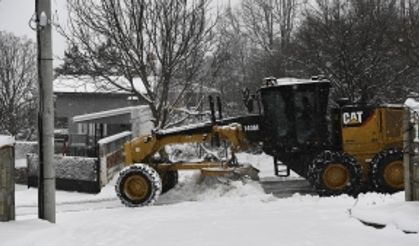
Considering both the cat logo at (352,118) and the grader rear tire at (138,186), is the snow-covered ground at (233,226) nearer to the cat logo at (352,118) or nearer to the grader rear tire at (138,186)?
the grader rear tire at (138,186)

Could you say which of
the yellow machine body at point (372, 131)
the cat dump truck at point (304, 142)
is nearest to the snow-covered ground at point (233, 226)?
the cat dump truck at point (304, 142)

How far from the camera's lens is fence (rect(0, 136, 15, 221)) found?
32.2ft

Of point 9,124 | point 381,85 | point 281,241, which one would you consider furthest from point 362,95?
point 9,124

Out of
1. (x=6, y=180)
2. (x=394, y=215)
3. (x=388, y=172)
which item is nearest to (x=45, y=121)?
(x=6, y=180)

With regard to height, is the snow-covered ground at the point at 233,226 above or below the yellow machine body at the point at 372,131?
below

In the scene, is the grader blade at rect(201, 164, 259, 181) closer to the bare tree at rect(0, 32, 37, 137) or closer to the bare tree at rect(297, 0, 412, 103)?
the bare tree at rect(297, 0, 412, 103)

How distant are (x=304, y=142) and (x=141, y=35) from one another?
6925mm

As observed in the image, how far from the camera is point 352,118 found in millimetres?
14758

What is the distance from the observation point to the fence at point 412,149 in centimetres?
934

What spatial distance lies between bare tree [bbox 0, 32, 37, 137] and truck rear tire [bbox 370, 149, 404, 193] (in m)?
41.3

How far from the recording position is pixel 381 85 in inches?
962

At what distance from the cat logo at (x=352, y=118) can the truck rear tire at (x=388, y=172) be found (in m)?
0.96

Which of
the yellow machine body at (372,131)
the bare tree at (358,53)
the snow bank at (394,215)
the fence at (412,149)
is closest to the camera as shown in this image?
the snow bank at (394,215)

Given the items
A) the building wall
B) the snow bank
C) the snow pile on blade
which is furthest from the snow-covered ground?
the building wall
